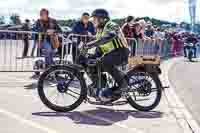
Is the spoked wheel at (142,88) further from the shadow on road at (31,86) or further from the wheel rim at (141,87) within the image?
the shadow on road at (31,86)

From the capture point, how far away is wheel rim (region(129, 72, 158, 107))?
28.2ft

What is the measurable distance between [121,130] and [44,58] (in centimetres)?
651

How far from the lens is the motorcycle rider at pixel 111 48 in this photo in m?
8.24

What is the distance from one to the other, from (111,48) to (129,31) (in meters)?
8.37

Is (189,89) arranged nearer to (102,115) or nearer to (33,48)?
(102,115)

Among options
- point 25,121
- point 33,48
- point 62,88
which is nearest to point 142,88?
point 62,88

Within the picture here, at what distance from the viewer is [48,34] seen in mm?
13156

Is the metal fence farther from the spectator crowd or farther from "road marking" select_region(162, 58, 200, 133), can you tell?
"road marking" select_region(162, 58, 200, 133)

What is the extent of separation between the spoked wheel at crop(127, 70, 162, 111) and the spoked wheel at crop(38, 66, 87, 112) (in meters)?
0.87

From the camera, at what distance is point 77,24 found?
14383 mm

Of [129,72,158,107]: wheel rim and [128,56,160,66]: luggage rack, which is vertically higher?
[128,56,160,66]: luggage rack

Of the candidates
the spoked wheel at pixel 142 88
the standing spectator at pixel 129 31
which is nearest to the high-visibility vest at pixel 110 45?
the spoked wheel at pixel 142 88

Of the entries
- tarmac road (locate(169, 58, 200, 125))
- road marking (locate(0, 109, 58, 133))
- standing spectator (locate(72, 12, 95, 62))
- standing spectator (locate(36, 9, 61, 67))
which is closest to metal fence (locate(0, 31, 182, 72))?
standing spectator (locate(72, 12, 95, 62))

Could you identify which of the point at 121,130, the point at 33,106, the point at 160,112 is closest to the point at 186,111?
the point at 160,112
